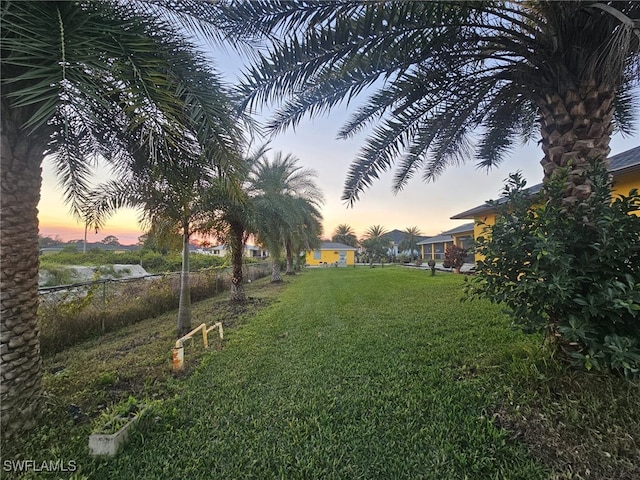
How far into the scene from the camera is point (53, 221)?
5168mm

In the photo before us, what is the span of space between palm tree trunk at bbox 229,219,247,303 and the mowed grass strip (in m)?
4.98

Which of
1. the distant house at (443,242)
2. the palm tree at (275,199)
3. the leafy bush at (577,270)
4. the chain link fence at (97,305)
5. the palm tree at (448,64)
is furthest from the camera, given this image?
the distant house at (443,242)

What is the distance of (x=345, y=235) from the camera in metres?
54.9

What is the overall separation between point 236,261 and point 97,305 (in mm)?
4490

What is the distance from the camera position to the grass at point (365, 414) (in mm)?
2172

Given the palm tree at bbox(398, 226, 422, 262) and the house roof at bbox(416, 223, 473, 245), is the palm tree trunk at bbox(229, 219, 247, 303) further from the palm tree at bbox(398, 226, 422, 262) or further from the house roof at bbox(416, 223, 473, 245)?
the palm tree at bbox(398, 226, 422, 262)

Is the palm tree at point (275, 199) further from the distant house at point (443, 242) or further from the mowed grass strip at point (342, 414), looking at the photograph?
the distant house at point (443, 242)

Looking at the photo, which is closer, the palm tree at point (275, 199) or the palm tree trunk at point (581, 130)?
the palm tree trunk at point (581, 130)

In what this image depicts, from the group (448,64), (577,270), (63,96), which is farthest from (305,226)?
(63,96)

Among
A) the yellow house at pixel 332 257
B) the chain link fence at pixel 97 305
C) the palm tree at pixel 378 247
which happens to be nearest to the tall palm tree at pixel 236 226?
the chain link fence at pixel 97 305

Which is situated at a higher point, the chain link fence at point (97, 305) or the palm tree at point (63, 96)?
the palm tree at point (63, 96)

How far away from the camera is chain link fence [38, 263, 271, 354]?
537cm

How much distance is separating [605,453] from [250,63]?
5.24 meters

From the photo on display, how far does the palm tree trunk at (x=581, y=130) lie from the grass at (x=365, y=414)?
6.58 ft
